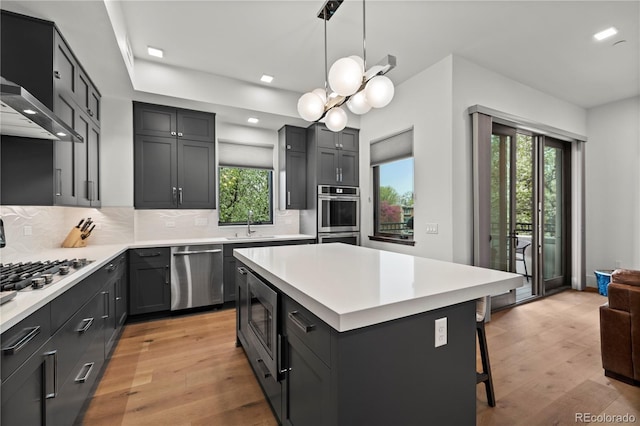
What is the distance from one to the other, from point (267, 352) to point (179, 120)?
3382mm

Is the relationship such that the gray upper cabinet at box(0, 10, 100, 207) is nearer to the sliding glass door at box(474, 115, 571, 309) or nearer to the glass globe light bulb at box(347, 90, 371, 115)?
the glass globe light bulb at box(347, 90, 371, 115)

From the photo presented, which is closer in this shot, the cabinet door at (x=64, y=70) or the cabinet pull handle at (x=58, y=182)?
the cabinet door at (x=64, y=70)

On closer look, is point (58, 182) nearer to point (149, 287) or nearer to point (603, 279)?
point (149, 287)

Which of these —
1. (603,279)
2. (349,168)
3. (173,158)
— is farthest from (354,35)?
(603,279)

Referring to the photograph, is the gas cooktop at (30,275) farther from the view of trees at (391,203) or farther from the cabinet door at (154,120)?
the view of trees at (391,203)

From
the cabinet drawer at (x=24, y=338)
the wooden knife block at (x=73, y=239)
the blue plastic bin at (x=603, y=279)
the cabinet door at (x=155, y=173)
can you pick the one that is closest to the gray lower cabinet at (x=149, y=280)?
the wooden knife block at (x=73, y=239)

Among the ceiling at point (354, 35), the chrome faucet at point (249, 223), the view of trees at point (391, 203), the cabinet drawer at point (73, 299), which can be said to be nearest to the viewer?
the cabinet drawer at point (73, 299)

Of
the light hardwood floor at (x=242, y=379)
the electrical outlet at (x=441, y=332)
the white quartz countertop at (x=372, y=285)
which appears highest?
the white quartz countertop at (x=372, y=285)

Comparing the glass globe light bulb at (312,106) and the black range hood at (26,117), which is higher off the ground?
the glass globe light bulb at (312,106)

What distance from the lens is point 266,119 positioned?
444 centimetres

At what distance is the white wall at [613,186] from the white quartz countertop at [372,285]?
485 cm

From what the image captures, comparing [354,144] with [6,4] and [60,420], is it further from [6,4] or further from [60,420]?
[60,420]

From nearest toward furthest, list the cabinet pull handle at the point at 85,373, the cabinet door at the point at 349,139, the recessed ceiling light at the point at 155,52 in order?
the cabinet pull handle at the point at 85,373 → the recessed ceiling light at the point at 155,52 → the cabinet door at the point at 349,139

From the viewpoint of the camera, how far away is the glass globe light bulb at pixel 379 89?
186 cm
